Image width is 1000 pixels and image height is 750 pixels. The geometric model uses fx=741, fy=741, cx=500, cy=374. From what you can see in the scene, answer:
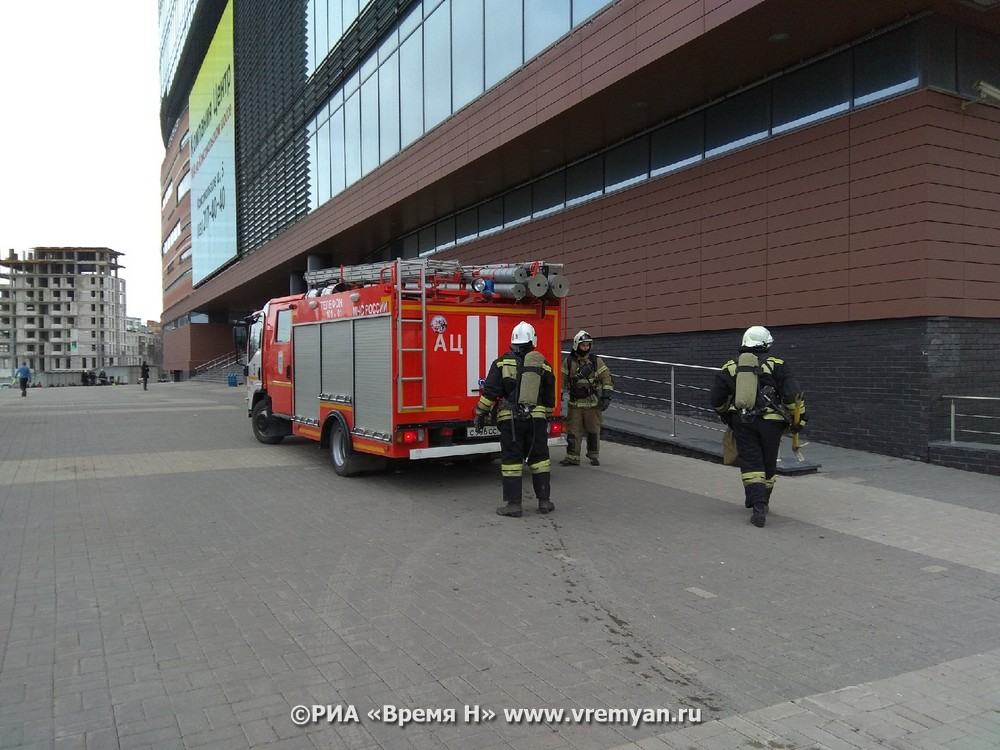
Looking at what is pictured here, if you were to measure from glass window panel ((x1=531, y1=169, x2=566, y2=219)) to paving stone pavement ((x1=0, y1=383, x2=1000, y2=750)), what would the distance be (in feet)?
34.2

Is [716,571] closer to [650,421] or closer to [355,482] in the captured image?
[355,482]

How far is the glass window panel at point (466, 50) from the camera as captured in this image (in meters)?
17.0

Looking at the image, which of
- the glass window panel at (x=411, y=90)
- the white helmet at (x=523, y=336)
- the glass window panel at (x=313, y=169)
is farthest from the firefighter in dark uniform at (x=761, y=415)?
the glass window panel at (x=313, y=169)

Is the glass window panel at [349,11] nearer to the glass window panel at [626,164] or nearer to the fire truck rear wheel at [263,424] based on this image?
the glass window panel at [626,164]

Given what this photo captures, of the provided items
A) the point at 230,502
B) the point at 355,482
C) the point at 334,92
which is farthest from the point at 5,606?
the point at 334,92

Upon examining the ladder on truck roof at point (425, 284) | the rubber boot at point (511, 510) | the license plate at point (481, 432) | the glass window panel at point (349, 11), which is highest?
the glass window panel at point (349, 11)

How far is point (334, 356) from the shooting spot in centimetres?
975

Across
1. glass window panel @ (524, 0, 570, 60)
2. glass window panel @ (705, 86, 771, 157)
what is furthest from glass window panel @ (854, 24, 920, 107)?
glass window panel @ (524, 0, 570, 60)

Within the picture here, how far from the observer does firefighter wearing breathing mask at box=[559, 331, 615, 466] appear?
32.6ft

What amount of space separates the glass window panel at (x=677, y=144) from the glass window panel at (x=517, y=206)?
4654 mm

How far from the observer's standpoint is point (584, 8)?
1383 cm

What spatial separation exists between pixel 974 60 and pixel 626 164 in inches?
256

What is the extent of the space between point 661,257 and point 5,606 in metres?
11.9

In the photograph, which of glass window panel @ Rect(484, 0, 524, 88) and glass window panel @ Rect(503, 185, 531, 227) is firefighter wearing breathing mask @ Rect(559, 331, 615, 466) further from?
glass window panel @ Rect(503, 185, 531, 227)
